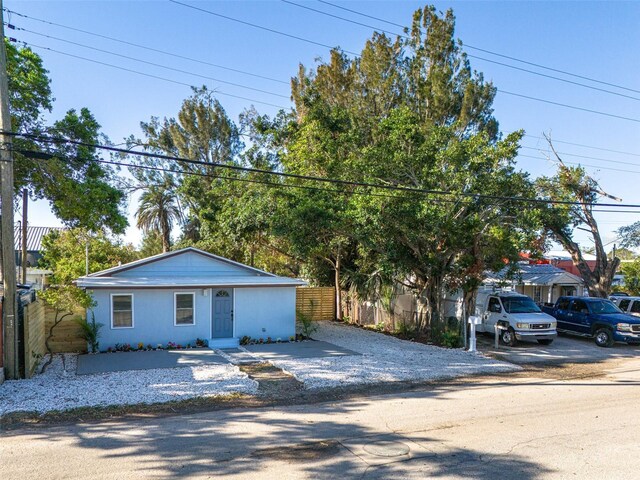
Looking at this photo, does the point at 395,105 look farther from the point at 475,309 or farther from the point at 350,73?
the point at 475,309

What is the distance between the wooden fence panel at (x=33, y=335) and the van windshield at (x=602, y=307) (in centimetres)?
1962

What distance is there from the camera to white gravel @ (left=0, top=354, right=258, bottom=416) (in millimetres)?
9898

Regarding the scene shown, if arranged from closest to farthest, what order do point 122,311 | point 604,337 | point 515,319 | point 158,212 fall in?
point 122,311, point 515,319, point 604,337, point 158,212

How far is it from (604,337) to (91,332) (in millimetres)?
18700

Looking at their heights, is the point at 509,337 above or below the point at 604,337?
above

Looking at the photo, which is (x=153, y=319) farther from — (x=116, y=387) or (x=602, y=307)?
(x=602, y=307)

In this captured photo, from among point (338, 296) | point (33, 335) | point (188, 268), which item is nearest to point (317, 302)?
point (338, 296)

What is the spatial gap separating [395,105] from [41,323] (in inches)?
866

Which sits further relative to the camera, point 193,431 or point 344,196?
point 344,196

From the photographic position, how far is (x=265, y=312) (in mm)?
18406

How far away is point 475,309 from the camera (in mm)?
19500

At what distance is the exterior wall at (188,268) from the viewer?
17922mm

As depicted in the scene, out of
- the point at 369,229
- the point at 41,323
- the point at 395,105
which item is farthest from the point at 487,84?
the point at 41,323

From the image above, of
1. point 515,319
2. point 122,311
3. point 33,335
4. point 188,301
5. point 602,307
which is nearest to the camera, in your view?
point 33,335
